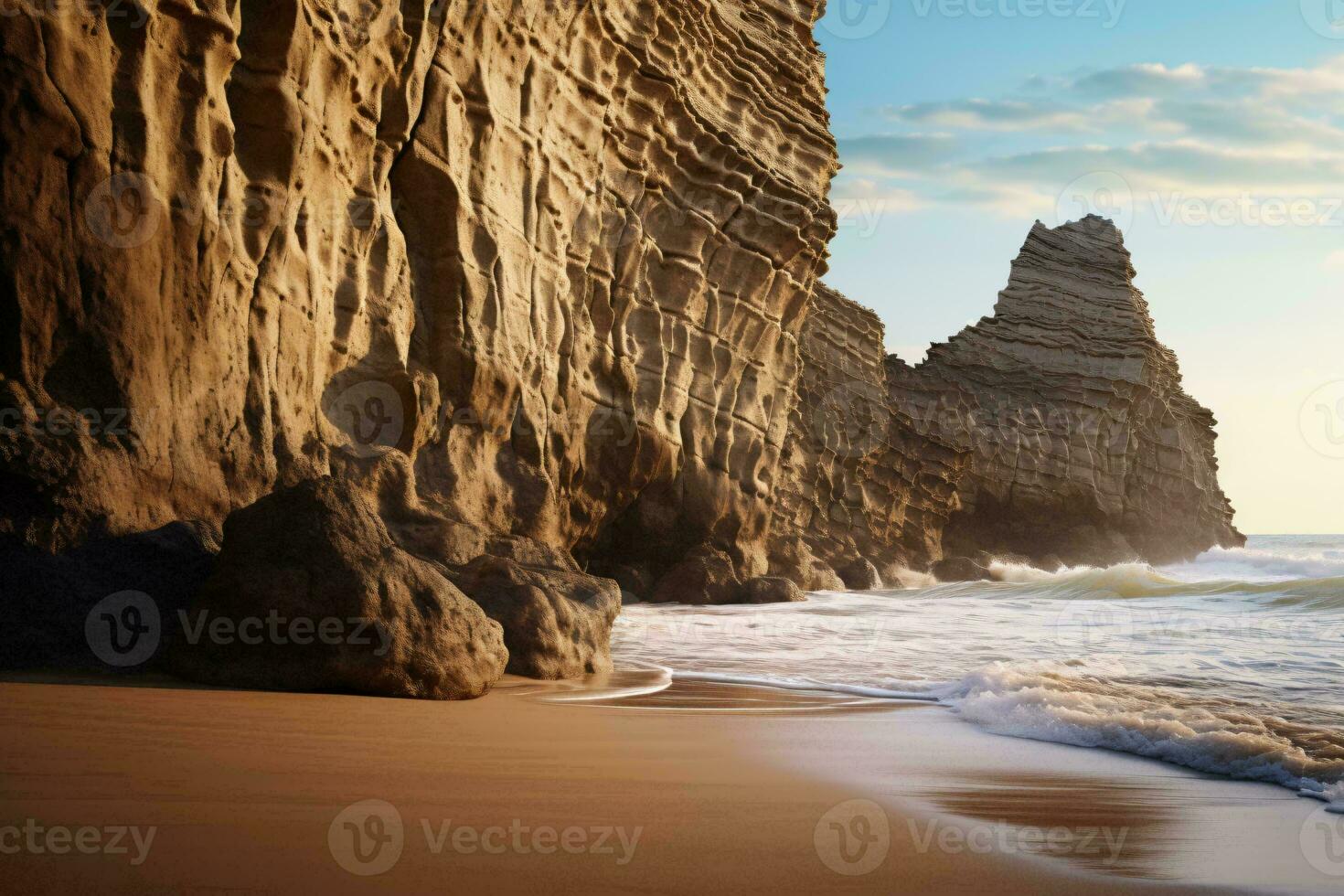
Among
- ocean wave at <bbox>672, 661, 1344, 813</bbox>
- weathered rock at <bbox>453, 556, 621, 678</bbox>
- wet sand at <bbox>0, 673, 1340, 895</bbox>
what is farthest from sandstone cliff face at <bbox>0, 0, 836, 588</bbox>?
ocean wave at <bbox>672, 661, 1344, 813</bbox>

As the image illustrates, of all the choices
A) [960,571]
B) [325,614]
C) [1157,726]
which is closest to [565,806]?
[325,614]

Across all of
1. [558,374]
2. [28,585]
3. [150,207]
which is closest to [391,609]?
[28,585]

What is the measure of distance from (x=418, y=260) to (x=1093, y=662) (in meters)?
7.37

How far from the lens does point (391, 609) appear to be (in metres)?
5.61

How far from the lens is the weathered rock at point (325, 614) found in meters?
5.34

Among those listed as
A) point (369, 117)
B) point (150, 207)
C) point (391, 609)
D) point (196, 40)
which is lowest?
point (391, 609)

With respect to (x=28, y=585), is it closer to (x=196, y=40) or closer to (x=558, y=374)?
(x=196, y=40)

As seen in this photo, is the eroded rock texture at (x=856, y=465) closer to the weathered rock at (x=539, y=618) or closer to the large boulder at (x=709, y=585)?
the large boulder at (x=709, y=585)

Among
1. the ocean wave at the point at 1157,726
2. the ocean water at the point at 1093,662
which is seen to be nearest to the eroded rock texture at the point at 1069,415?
the ocean water at the point at 1093,662

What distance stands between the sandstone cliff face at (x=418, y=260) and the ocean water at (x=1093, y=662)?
2784 mm

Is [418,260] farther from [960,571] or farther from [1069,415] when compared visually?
[1069,415]

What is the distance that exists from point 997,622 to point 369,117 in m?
8.59

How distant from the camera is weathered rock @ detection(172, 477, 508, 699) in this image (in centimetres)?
534

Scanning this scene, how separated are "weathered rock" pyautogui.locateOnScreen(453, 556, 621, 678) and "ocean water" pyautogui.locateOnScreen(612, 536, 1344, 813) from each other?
30.5 inches
